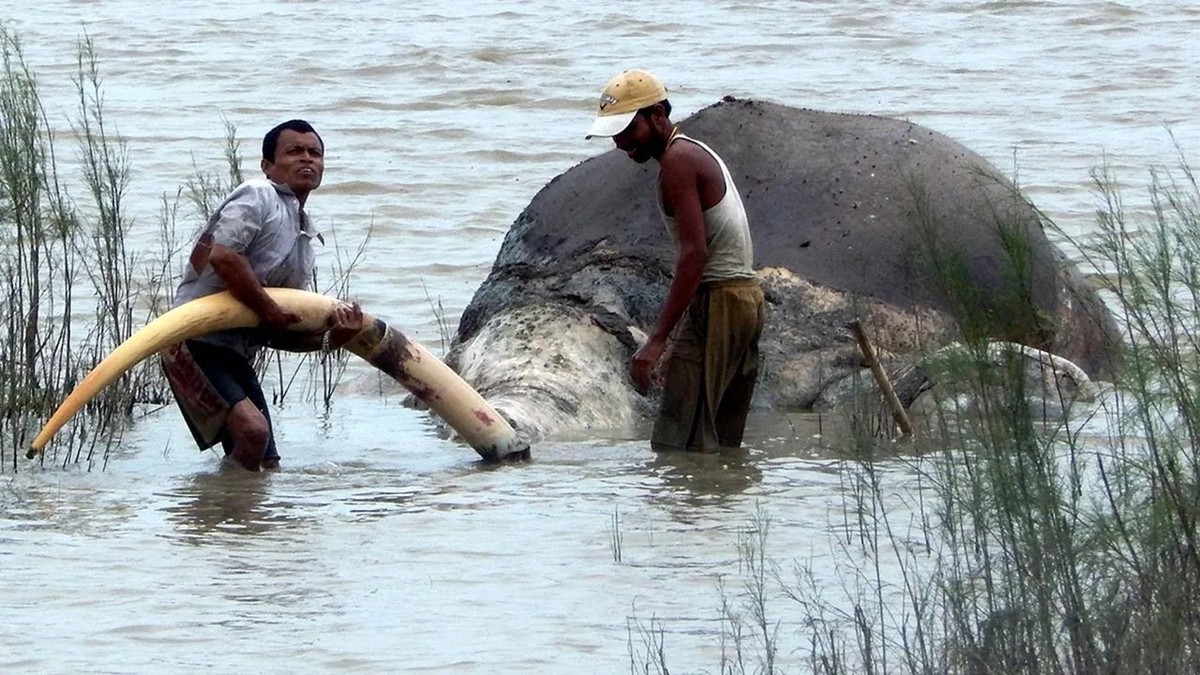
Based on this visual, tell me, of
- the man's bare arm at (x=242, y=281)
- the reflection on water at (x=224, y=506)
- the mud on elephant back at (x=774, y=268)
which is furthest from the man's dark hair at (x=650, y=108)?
the reflection on water at (x=224, y=506)

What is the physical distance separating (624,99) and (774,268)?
2.41 metres

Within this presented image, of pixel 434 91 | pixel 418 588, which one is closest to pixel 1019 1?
pixel 434 91

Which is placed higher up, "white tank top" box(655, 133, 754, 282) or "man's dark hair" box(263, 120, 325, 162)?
"man's dark hair" box(263, 120, 325, 162)

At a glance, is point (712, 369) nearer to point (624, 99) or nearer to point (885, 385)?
point (885, 385)

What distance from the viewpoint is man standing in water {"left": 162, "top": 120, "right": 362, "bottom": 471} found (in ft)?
26.7

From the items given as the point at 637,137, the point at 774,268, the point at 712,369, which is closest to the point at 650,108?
the point at 637,137

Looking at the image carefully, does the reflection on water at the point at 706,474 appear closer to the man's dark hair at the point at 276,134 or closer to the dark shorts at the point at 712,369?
the dark shorts at the point at 712,369

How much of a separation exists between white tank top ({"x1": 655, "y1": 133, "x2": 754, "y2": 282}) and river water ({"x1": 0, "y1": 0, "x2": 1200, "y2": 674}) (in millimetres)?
752

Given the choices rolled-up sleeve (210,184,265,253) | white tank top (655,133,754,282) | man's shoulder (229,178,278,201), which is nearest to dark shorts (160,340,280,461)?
rolled-up sleeve (210,184,265,253)

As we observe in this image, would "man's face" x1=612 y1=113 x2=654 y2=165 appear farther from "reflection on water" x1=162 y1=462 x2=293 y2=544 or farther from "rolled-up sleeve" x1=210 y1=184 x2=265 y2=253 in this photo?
"reflection on water" x1=162 y1=462 x2=293 y2=544

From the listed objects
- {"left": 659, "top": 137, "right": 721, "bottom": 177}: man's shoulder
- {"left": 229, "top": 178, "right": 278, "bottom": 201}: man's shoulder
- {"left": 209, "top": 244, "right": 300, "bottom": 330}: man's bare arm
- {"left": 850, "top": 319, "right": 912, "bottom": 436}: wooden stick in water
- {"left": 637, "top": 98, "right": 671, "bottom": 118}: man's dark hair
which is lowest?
{"left": 850, "top": 319, "right": 912, "bottom": 436}: wooden stick in water

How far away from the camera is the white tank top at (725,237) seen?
830 cm

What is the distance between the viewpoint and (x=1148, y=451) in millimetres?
5129

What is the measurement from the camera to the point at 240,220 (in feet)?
26.1
